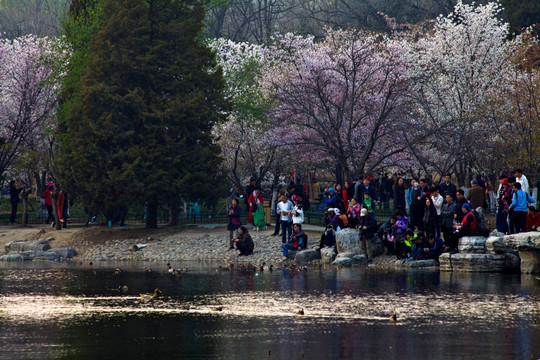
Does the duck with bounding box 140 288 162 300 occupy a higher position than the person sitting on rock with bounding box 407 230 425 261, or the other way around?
the person sitting on rock with bounding box 407 230 425 261

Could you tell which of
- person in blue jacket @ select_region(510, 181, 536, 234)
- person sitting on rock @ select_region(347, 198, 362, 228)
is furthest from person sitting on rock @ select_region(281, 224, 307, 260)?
person in blue jacket @ select_region(510, 181, 536, 234)

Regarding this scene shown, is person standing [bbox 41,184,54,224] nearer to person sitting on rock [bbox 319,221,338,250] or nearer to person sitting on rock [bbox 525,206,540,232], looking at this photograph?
person sitting on rock [bbox 319,221,338,250]

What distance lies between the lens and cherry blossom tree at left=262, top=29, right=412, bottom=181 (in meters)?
29.1

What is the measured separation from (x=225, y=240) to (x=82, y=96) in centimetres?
796

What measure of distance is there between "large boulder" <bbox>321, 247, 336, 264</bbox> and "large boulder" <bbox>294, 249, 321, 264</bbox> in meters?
0.27

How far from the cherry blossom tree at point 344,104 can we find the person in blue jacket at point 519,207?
305 inches

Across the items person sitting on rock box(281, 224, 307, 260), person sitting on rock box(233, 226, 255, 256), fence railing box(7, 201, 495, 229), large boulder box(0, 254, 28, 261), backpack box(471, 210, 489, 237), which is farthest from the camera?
fence railing box(7, 201, 495, 229)

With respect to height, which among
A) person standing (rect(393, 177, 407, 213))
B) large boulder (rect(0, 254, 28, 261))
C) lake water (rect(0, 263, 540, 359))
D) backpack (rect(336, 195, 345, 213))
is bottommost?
lake water (rect(0, 263, 540, 359))

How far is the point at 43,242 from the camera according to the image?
28.3 m

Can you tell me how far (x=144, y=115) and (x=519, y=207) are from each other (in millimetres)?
14622

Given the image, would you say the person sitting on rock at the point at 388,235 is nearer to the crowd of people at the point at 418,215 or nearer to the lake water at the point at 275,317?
the crowd of people at the point at 418,215

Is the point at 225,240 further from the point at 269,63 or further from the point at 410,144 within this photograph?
the point at 269,63

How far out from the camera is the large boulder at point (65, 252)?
2742 cm

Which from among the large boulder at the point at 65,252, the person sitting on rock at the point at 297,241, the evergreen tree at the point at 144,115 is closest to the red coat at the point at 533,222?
the person sitting on rock at the point at 297,241
